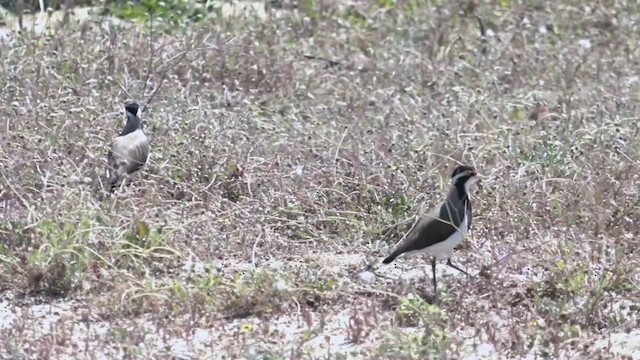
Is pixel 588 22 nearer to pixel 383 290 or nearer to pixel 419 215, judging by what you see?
pixel 419 215

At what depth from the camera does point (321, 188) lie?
29.6 feet

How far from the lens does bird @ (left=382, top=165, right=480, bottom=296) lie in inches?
308

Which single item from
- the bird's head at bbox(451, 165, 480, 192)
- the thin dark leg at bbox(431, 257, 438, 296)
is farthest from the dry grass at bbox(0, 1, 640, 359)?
the bird's head at bbox(451, 165, 480, 192)

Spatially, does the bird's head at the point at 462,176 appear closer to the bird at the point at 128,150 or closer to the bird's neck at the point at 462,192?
the bird's neck at the point at 462,192

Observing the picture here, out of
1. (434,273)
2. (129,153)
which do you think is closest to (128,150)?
(129,153)

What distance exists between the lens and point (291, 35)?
12773 mm

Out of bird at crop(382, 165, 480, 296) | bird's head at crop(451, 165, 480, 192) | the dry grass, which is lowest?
the dry grass

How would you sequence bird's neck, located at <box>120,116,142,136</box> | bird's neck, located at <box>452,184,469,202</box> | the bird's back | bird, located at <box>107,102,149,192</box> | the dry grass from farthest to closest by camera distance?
bird's neck, located at <box>120,116,142,136</box>, bird, located at <box>107,102,149,192</box>, bird's neck, located at <box>452,184,469,202</box>, the bird's back, the dry grass

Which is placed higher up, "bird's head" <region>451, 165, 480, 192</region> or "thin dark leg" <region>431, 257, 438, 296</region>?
"bird's head" <region>451, 165, 480, 192</region>

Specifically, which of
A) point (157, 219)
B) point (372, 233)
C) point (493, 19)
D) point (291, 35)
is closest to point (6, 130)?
point (157, 219)

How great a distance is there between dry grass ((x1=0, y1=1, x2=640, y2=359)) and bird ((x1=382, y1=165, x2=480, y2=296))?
15cm

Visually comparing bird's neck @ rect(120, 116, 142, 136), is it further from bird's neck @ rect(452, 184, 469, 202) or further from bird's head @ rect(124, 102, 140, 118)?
bird's neck @ rect(452, 184, 469, 202)

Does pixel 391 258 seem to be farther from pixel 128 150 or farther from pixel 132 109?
pixel 132 109

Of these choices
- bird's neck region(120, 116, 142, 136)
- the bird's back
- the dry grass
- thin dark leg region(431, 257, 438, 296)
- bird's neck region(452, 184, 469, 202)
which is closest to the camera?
the dry grass
